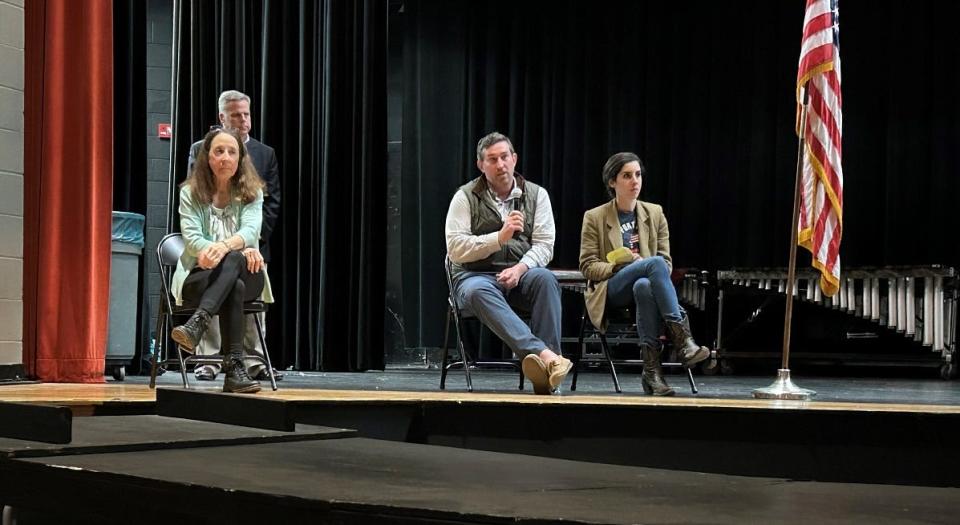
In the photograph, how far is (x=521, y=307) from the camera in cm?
460

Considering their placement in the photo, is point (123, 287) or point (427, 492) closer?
point (427, 492)

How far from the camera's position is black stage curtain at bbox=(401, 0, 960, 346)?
7.52 meters

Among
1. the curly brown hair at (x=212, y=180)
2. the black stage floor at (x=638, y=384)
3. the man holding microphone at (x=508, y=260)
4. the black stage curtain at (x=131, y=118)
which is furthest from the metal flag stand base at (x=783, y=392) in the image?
the black stage curtain at (x=131, y=118)

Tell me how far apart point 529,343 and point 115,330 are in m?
2.67

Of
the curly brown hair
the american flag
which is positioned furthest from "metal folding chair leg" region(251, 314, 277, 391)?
the american flag

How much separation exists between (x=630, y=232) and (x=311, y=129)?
3.17 m

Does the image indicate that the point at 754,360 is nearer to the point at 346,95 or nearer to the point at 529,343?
the point at 346,95

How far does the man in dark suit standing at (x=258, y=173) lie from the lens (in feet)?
18.0

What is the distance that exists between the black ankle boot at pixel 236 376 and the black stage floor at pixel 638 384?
0.56 m

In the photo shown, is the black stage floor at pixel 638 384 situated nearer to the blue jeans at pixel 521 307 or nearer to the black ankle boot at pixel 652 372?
the black ankle boot at pixel 652 372

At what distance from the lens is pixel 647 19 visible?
8094 mm

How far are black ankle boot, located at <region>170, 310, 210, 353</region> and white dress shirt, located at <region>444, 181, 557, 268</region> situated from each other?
105 cm

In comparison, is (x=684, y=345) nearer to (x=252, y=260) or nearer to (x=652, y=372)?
(x=652, y=372)

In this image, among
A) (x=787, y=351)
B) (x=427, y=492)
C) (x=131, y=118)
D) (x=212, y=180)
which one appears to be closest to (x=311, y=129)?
(x=131, y=118)
